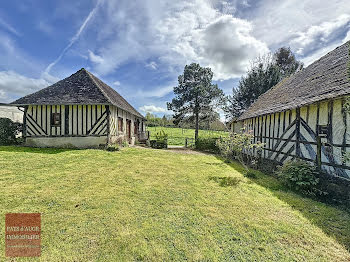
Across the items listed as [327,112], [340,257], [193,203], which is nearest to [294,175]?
[327,112]

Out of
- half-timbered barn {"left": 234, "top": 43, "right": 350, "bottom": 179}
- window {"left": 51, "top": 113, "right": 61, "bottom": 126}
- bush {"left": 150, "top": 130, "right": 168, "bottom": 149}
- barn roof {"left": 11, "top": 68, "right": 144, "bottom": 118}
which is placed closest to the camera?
half-timbered barn {"left": 234, "top": 43, "right": 350, "bottom": 179}

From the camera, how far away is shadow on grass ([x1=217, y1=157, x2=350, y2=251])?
2.46 meters

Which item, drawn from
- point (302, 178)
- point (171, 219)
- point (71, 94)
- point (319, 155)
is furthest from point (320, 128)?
point (71, 94)

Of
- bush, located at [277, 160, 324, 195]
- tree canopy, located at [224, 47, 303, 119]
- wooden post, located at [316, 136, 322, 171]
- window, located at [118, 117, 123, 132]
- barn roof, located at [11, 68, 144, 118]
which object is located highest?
tree canopy, located at [224, 47, 303, 119]

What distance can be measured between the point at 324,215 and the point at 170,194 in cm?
315

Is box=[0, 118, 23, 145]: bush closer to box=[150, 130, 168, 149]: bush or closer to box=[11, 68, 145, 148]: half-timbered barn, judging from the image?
box=[11, 68, 145, 148]: half-timbered barn

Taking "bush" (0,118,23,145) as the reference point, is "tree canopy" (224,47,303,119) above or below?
above

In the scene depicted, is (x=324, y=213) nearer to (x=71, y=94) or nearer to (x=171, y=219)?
(x=171, y=219)

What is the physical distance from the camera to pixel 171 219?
107 inches

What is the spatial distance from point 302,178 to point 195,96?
14327 mm

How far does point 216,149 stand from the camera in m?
12.9

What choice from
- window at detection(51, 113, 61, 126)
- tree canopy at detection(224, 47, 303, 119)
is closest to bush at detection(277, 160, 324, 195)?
window at detection(51, 113, 61, 126)

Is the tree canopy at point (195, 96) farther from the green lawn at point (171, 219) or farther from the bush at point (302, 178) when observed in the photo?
the green lawn at point (171, 219)

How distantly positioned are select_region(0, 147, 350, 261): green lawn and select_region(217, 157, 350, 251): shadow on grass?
2 cm
